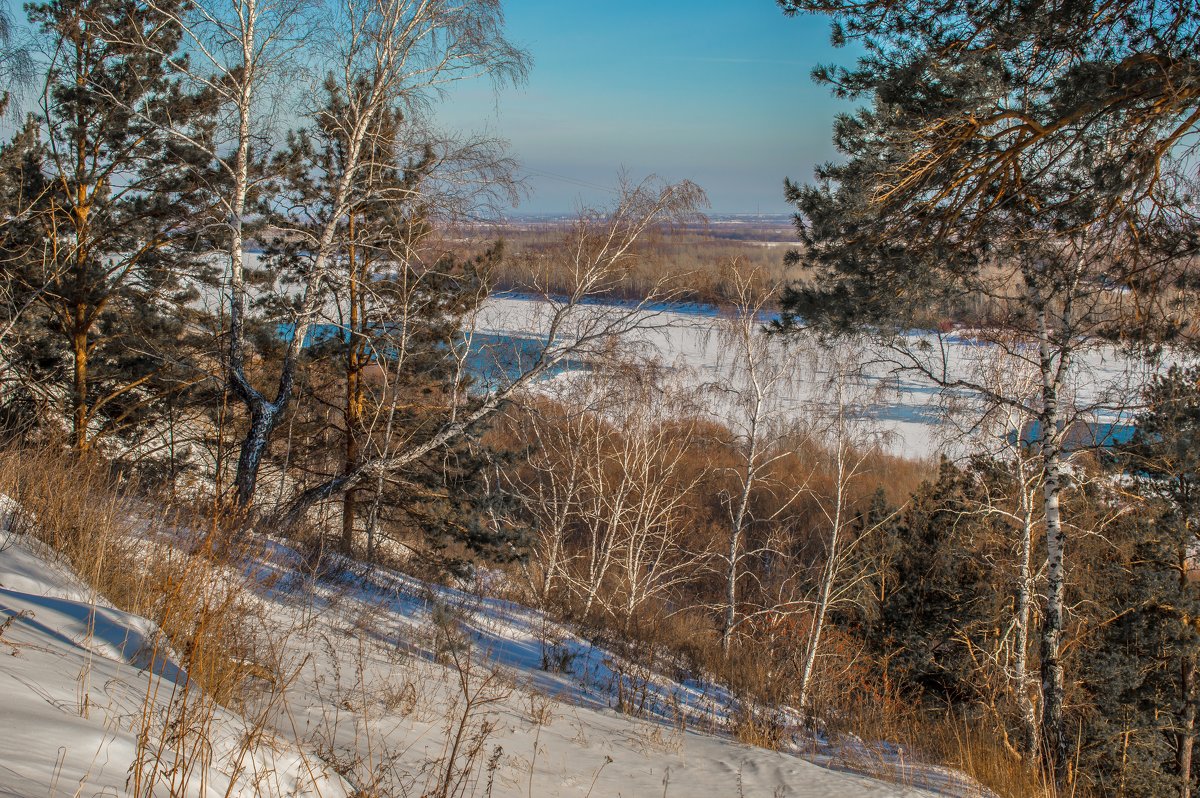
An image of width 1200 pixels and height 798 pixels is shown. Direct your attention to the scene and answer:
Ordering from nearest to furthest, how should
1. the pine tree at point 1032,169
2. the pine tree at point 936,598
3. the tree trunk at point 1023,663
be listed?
the pine tree at point 1032,169, the tree trunk at point 1023,663, the pine tree at point 936,598

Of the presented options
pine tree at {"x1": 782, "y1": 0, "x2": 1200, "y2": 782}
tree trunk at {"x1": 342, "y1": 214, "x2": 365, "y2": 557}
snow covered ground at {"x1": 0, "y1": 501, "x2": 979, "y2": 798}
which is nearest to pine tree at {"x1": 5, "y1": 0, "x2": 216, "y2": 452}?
tree trunk at {"x1": 342, "y1": 214, "x2": 365, "y2": 557}

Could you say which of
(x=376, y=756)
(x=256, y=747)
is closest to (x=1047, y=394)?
(x=376, y=756)

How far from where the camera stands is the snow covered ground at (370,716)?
7.09ft

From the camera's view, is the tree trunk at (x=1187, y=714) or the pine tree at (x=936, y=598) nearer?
the tree trunk at (x=1187, y=714)

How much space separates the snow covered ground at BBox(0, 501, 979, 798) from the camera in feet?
7.09

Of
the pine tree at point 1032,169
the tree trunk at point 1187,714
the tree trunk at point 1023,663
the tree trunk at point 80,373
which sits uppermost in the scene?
the pine tree at point 1032,169

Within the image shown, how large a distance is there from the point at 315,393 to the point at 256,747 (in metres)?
→ 11.9

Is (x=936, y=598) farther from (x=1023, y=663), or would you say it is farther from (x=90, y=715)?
(x=90, y=715)

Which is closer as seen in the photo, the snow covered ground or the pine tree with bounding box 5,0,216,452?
the snow covered ground

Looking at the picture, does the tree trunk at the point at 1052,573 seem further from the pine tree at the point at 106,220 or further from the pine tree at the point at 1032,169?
the pine tree at the point at 106,220

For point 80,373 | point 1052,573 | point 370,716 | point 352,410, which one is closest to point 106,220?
point 80,373

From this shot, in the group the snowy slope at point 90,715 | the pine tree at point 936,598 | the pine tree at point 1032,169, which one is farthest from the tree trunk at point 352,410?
the pine tree at point 936,598

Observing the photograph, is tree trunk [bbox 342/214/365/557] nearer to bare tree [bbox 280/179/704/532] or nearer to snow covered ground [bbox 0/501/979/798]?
bare tree [bbox 280/179/704/532]

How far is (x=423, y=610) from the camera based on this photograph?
685cm
